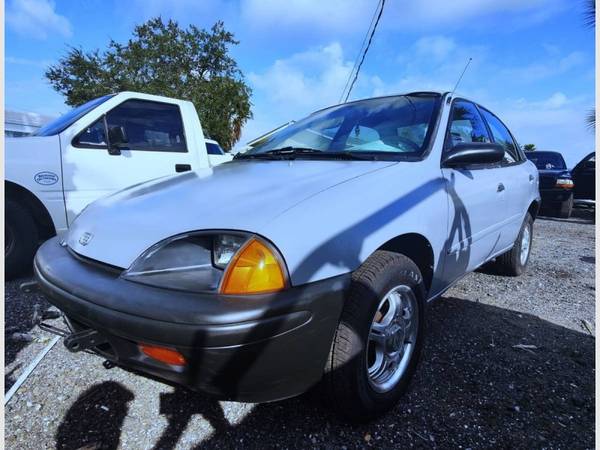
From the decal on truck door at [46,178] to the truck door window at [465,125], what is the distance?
11.2ft

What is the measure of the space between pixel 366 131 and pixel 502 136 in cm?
173

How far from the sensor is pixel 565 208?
844 cm

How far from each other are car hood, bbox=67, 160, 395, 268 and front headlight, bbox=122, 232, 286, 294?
4 centimetres

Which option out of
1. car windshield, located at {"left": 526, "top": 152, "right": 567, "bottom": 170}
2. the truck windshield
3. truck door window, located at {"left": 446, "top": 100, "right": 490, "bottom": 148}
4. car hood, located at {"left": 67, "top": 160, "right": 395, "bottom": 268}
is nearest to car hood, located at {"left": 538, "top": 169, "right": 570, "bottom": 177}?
car windshield, located at {"left": 526, "top": 152, "right": 567, "bottom": 170}

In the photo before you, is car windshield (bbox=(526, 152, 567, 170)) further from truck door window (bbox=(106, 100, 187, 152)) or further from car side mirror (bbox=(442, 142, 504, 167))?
truck door window (bbox=(106, 100, 187, 152))

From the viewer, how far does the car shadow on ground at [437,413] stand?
1597 mm

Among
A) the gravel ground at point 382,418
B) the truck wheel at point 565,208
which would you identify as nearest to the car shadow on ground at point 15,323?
the gravel ground at point 382,418

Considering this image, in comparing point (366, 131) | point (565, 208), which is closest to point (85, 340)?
point (366, 131)

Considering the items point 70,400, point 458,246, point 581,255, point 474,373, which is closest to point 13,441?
point 70,400

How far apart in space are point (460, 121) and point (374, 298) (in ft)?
5.48

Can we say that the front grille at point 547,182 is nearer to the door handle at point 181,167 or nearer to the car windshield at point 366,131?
the car windshield at point 366,131

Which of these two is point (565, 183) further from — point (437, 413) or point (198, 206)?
point (198, 206)

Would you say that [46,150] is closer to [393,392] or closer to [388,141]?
[388,141]

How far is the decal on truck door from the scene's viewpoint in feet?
11.2
